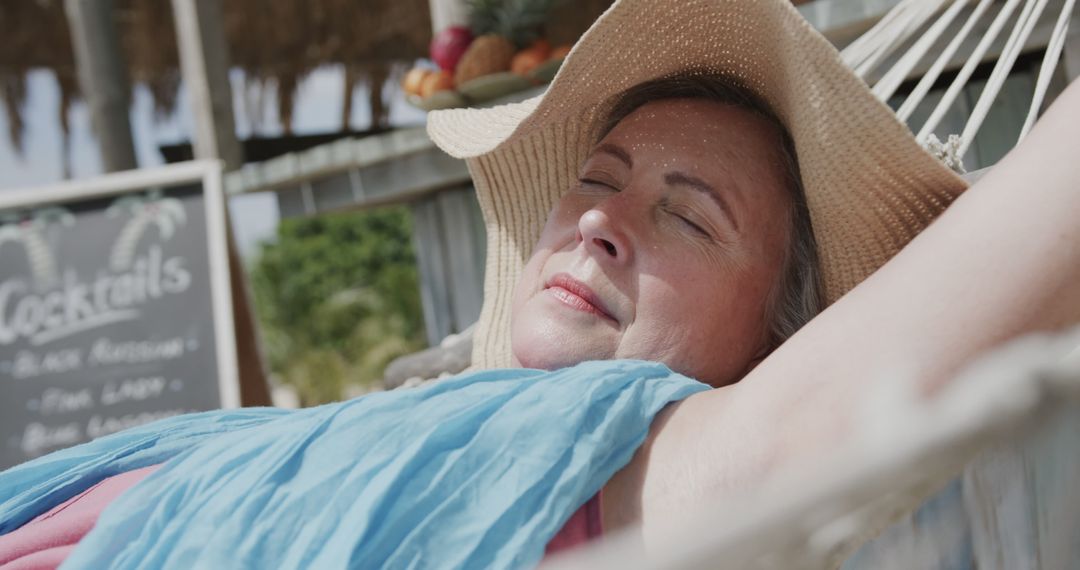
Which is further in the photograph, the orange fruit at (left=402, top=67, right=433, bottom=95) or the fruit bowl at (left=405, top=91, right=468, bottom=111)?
the orange fruit at (left=402, top=67, right=433, bottom=95)

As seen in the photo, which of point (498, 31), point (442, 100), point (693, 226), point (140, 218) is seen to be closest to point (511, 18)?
point (498, 31)

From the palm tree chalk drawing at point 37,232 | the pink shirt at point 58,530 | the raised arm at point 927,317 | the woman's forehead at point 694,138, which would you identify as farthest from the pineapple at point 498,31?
the raised arm at point 927,317

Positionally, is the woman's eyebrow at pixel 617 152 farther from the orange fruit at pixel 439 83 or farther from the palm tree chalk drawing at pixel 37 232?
the palm tree chalk drawing at pixel 37 232

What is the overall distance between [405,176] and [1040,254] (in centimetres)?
252

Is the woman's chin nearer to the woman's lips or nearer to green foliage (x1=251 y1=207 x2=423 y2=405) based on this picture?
the woman's lips

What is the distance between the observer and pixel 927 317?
63 centimetres

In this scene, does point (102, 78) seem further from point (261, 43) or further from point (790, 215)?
point (790, 215)

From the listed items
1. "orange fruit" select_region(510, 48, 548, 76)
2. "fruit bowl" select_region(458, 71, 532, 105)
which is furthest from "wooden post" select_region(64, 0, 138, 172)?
"orange fruit" select_region(510, 48, 548, 76)

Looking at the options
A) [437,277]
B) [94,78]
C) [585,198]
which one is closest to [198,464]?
[585,198]

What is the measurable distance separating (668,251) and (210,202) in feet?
6.89

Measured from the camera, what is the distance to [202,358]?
8.95 feet

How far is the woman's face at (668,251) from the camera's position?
3.27 feet

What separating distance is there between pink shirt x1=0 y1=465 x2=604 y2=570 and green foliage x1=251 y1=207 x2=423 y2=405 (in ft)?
22.5

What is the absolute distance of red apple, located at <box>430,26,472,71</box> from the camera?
2.71 m
